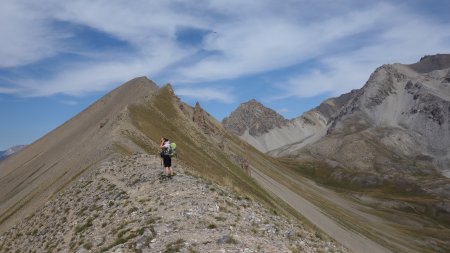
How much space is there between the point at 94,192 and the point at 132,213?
33.5 ft

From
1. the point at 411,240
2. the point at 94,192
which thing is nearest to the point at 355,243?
the point at 411,240

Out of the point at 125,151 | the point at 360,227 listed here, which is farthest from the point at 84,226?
the point at 360,227

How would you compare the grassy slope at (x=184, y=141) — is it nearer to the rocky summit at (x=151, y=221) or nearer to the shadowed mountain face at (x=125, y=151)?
the shadowed mountain face at (x=125, y=151)

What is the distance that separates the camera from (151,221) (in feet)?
86.8

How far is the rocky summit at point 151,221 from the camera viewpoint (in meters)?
23.1

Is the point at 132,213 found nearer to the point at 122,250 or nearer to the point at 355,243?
the point at 122,250

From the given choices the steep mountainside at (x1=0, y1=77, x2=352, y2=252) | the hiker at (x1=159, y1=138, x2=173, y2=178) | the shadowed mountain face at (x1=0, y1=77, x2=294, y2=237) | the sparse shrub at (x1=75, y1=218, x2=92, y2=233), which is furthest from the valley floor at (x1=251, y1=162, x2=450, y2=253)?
the sparse shrub at (x1=75, y1=218, x2=92, y2=233)

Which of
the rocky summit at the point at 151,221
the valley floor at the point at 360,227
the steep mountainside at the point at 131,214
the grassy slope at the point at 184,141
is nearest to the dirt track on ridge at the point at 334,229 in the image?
the valley floor at the point at 360,227

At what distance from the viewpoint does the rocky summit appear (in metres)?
23.1

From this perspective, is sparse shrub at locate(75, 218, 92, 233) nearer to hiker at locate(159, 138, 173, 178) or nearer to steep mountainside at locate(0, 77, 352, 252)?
steep mountainside at locate(0, 77, 352, 252)

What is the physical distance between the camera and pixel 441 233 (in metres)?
159

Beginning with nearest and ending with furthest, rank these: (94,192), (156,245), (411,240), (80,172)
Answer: (156,245)
(94,192)
(80,172)
(411,240)

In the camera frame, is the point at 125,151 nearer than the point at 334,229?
Yes

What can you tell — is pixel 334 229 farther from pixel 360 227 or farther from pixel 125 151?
pixel 125 151
